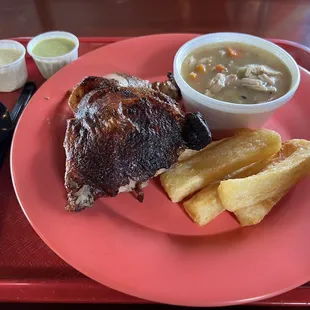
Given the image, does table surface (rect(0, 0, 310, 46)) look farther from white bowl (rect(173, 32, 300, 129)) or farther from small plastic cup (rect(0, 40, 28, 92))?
white bowl (rect(173, 32, 300, 129))

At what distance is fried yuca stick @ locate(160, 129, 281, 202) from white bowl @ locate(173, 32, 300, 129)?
10 cm

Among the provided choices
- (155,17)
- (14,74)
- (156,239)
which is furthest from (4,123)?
(155,17)

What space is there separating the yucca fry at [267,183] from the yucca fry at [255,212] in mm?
15

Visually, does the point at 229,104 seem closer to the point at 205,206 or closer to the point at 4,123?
the point at 205,206

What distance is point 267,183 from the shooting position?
130 centimetres

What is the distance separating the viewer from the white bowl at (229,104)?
1.49 meters

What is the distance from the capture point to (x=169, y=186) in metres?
1.41

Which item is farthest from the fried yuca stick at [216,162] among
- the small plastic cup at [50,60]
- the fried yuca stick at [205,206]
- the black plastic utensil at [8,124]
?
the small plastic cup at [50,60]

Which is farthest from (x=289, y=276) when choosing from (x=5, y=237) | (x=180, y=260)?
(x=5, y=237)

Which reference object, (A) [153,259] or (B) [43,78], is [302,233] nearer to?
(A) [153,259]

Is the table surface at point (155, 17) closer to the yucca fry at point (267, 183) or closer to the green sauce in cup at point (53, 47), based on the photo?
the green sauce in cup at point (53, 47)

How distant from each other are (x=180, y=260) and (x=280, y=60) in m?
1.04

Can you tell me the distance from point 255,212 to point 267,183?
0.42ft

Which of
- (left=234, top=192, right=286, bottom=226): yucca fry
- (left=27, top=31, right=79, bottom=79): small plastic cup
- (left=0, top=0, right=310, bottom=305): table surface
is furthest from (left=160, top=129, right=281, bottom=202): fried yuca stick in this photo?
(left=0, top=0, right=310, bottom=305): table surface
